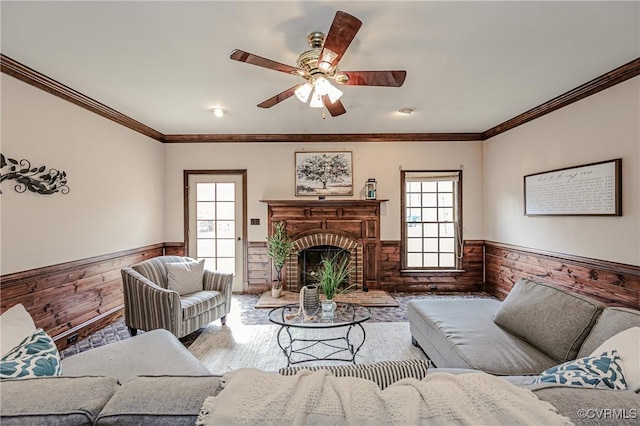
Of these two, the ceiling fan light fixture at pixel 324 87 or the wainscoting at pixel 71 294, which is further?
the wainscoting at pixel 71 294

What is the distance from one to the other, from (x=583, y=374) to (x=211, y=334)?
321 cm

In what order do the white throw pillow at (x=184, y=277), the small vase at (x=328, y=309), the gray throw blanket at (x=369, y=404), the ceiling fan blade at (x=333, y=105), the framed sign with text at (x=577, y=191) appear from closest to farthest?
the gray throw blanket at (x=369, y=404) → the ceiling fan blade at (x=333, y=105) → the small vase at (x=328, y=309) → the framed sign with text at (x=577, y=191) → the white throw pillow at (x=184, y=277)

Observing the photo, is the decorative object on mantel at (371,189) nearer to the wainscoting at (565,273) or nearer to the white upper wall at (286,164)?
the white upper wall at (286,164)

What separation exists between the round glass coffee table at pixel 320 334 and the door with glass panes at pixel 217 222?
2057 millimetres

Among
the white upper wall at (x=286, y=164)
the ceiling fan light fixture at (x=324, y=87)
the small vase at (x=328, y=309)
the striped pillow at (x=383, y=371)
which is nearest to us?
the striped pillow at (x=383, y=371)

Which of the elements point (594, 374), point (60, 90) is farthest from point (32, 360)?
point (60, 90)

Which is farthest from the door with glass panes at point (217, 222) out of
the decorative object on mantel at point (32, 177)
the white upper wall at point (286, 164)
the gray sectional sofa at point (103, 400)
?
the gray sectional sofa at point (103, 400)

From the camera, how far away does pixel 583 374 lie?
1207 mm

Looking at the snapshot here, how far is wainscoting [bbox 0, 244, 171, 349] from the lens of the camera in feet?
8.68

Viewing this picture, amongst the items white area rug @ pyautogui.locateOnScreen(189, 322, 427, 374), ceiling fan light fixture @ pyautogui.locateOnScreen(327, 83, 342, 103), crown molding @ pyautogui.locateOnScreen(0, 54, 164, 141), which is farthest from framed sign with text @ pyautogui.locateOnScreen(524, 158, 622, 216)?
crown molding @ pyautogui.locateOnScreen(0, 54, 164, 141)

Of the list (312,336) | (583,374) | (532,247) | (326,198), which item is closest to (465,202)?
(532,247)

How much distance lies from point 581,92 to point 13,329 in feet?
16.4

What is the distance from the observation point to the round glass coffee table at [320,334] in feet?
8.23

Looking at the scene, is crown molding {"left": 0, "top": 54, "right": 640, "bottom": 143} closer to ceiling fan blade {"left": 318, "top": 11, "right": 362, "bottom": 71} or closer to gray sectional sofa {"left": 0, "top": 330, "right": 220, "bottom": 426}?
ceiling fan blade {"left": 318, "top": 11, "right": 362, "bottom": 71}
